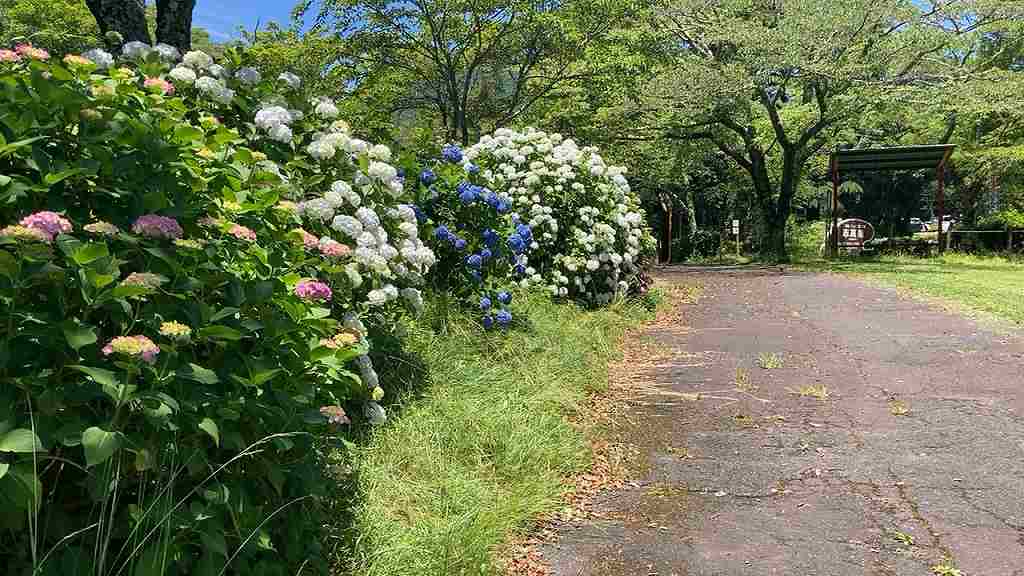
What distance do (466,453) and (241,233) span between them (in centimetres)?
181

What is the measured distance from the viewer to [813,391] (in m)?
5.37

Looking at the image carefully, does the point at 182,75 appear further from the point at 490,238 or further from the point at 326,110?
the point at 490,238

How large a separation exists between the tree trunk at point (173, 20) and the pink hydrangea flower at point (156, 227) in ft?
10.4

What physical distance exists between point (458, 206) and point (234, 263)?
3.70 meters

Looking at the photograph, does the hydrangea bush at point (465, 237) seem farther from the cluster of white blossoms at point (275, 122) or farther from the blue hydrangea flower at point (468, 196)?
the cluster of white blossoms at point (275, 122)

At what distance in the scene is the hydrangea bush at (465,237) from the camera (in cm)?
557

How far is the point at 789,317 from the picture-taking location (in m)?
9.05

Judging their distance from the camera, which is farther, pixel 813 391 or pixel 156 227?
pixel 813 391

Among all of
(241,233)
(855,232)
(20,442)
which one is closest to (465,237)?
(241,233)

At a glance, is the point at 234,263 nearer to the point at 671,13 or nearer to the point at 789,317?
the point at 789,317

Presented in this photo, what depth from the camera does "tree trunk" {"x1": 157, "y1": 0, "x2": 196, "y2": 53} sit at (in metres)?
4.63

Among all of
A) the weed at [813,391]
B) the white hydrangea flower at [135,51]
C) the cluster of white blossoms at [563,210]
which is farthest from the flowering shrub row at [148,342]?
the cluster of white blossoms at [563,210]

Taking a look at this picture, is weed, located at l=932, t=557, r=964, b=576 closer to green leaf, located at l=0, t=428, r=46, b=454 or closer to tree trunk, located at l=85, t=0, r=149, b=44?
green leaf, located at l=0, t=428, r=46, b=454

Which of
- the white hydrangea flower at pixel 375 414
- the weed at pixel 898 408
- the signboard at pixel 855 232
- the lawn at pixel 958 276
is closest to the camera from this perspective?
the white hydrangea flower at pixel 375 414
